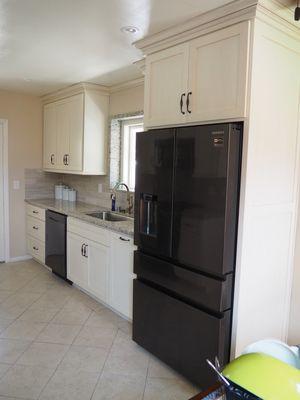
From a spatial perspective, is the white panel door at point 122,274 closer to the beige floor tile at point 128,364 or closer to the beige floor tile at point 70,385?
the beige floor tile at point 128,364

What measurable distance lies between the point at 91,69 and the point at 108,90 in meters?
0.75

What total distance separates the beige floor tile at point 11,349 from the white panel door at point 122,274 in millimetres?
837

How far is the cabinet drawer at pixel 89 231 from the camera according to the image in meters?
3.16

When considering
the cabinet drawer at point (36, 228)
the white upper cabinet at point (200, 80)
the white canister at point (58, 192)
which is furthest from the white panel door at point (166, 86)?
the white canister at point (58, 192)

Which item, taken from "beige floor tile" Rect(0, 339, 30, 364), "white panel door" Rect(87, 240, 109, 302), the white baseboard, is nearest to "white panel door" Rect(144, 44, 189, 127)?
"white panel door" Rect(87, 240, 109, 302)

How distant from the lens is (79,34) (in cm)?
239

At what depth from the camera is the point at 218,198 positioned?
74.1 inches

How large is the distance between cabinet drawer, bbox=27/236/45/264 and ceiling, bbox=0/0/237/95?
2.14 m

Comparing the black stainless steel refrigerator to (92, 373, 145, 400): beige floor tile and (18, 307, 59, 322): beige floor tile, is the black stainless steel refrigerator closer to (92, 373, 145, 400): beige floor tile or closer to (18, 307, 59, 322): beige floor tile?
(92, 373, 145, 400): beige floor tile

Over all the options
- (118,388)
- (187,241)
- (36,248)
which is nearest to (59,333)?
(118,388)

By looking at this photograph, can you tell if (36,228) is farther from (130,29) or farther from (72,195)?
(130,29)

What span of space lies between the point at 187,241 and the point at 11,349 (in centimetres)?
171

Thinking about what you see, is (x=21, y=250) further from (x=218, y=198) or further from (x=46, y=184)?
(x=218, y=198)

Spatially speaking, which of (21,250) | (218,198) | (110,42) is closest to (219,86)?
(218,198)
